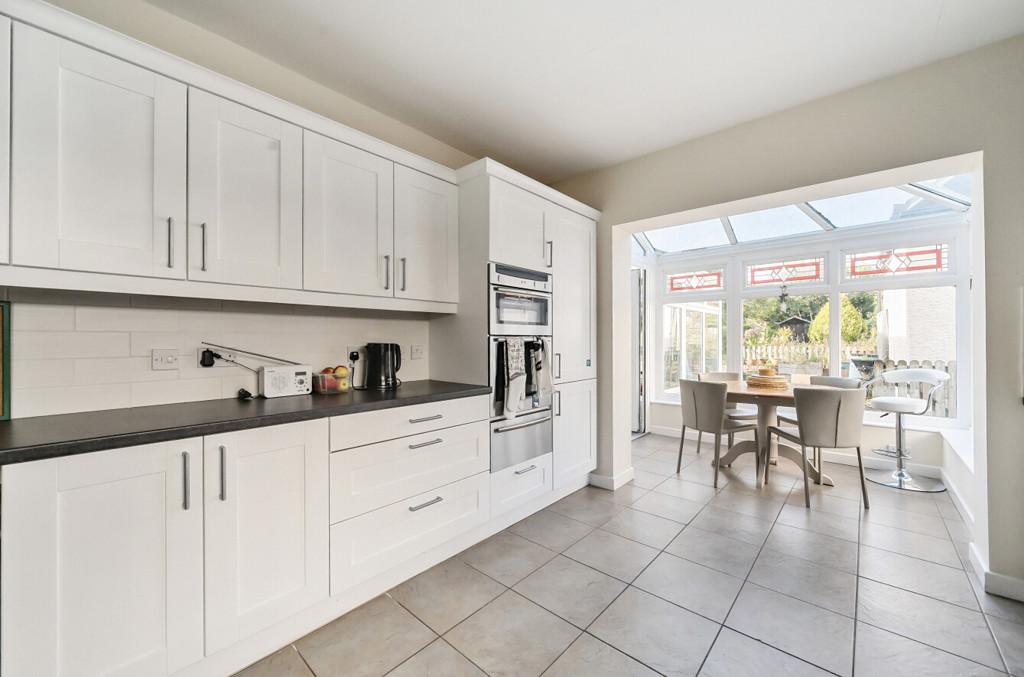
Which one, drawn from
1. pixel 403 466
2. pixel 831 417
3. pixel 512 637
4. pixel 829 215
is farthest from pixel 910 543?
pixel 829 215

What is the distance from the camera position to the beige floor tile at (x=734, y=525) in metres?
2.55

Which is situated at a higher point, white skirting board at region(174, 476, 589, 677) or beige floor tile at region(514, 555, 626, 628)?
white skirting board at region(174, 476, 589, 677)

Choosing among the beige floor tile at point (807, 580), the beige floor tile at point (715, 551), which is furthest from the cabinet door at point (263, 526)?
the beige floor tile at point (807, 580)

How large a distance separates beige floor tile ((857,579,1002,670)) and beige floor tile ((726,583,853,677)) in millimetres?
169

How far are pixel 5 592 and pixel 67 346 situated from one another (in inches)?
36.4

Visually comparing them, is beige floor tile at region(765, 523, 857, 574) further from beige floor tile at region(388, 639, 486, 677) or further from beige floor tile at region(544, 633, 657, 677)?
beige floor tile at region(388, 639, 486, 677)

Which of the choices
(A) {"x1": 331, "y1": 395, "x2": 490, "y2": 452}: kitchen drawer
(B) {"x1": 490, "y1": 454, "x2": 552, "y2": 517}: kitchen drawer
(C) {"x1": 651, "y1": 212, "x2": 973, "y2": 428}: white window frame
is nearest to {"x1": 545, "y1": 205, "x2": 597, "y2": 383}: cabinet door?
(B) {"x1": 490, "y1": 454, "x2": 552, "y2": 517}: kitchen drawer

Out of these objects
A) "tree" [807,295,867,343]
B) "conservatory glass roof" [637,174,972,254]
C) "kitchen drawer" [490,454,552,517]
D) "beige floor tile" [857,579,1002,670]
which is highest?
"conservatory glass roof" [637,174,972,254]

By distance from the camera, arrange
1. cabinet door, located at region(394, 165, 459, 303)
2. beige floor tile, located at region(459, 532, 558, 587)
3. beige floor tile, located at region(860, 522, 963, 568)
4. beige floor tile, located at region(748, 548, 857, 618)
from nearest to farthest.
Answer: beige floor tile, located at region(748, 548, 857, 618) < beige floor tile, located at region(459, 532, 558, 587) < beige floor tile, located at region(860, 522, 963, 568) < cabinet door, located at region(394, 165, 459, 303)

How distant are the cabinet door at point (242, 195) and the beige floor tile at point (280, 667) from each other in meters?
1.54

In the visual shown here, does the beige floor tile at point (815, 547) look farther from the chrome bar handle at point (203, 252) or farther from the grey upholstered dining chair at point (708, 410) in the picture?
the chrome bar handle at point (203, 252)

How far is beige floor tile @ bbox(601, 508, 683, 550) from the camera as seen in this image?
99.9 inches

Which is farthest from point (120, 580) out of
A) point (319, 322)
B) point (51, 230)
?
point (319, 322)

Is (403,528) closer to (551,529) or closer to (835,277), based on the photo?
(551,529)
